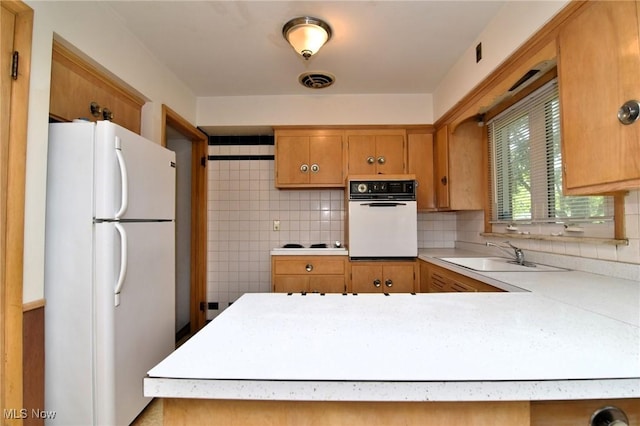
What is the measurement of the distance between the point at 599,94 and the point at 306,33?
154cm

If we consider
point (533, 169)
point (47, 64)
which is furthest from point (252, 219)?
point (533, 169)

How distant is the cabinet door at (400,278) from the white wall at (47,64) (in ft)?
7.64

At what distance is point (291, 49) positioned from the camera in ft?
6.82

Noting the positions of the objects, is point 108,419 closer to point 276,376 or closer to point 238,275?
point 276,376

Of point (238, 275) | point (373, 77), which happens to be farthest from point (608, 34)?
point (238, 275)

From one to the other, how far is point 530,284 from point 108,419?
6.84ft

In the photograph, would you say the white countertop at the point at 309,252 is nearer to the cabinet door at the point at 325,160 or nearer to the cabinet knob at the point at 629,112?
the cabinet door at the point at 325,160

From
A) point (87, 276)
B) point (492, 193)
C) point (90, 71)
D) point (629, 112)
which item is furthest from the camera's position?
point (492, 193)

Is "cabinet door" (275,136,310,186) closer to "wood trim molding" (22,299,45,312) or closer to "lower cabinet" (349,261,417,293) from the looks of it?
"lower cabinet" (349,261,417,293)

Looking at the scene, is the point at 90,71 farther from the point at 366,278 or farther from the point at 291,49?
the point at 366,278

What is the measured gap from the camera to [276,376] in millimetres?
510

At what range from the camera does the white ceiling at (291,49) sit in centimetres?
167

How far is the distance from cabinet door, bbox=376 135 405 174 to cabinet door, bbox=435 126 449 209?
35 cm

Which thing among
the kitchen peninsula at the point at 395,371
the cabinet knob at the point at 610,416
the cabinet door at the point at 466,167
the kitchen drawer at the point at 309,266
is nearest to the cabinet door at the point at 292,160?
the kitchen drawer at the point at 309,266
